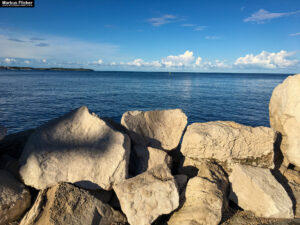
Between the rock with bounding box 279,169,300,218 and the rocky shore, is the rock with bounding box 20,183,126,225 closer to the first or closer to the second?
the rocky shore

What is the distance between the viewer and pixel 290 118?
7.30 meters

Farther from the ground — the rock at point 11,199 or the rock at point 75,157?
the rock at point 75,157

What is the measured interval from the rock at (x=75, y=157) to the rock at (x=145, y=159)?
0.87 metres

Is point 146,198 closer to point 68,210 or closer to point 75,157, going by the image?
point 68,210

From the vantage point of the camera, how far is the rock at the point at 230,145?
6480 mm

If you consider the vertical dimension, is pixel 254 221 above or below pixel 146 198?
below

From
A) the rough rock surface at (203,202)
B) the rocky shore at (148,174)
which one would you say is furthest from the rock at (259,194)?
the rough rock surface at (203,202)

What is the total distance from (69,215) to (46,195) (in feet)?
3.23

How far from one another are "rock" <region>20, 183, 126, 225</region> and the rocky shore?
21mm

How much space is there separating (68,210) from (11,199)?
1.52 meters

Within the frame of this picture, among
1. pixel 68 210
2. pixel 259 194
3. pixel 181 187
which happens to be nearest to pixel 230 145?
pixel 259 194

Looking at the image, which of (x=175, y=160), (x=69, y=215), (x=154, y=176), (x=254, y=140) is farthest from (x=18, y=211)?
(x=254, y=140)

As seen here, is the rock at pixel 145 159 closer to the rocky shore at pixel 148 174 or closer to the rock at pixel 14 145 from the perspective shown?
the rocky shore at pixel 148 174

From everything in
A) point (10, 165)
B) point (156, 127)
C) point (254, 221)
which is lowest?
point (254, 221)
